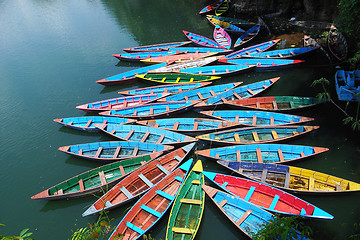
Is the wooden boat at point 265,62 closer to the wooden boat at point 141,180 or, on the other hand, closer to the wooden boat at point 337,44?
the wooden boat at point 337,44

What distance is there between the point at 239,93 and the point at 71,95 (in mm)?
16569

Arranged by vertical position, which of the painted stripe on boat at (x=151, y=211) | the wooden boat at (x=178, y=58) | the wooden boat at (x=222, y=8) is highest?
the wooden boat at (x=222, y=8)

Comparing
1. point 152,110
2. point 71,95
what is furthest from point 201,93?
point 71,95

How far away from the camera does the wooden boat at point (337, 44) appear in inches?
931

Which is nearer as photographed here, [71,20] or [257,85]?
[257,85]

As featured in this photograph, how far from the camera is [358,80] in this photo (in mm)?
21250

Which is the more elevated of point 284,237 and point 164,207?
point 284,237

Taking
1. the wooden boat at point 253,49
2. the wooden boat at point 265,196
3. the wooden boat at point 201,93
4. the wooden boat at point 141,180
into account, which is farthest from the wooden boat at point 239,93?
the wooden boat at point 265,196

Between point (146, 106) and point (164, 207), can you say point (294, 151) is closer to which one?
point (164, 207)

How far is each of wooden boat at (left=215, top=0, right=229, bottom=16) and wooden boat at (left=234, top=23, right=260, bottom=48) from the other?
828 cm

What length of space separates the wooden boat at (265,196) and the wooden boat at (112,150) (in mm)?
4359

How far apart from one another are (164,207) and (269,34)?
2431 centimetres

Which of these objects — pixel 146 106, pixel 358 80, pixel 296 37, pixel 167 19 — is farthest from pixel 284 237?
pixel 167 19

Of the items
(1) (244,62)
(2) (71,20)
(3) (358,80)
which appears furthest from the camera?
(2) (71,20)
